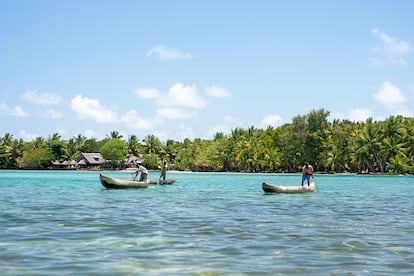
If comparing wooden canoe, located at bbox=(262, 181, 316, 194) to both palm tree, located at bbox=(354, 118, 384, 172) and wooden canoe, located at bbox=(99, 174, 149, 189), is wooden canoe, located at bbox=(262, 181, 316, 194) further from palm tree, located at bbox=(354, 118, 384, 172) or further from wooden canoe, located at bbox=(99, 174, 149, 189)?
palm tree, located at bbox=(354, 118, 384, 172)

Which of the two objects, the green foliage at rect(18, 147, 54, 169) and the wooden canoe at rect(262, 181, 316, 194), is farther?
the green foliage at rect(18, 147, 54, 169)

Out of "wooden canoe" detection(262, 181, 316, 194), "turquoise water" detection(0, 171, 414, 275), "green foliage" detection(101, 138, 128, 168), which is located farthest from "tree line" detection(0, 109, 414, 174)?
"turquoise water" detection(0, 171, 414, 275)

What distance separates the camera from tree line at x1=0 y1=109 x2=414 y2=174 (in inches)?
3775

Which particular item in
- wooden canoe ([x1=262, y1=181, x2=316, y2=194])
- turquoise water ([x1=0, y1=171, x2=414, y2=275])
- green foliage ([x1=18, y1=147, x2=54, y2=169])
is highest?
green foliage ([x1=18, y1=147, x2=54, y2=169])

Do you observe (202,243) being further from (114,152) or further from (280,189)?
(114,152)

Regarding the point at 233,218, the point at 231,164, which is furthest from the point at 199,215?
the point at 231,164

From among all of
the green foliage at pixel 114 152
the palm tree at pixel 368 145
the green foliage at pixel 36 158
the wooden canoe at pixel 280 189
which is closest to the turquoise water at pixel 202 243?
the wooden canoe at pixel 280 189

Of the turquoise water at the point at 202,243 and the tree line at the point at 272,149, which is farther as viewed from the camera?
the tree line at the point at 272,149

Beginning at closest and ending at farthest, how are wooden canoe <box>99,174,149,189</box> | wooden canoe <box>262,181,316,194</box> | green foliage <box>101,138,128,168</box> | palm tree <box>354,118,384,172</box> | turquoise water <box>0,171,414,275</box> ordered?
turquoise water <box>0,171,414,275</box>
wooden canoe <box>262,181,316,194</box>
wooden canoe <box>99,174,149,189</box>
palm tree <box>354,118,384,172</box>
green foliage <box>101,138,128,168</box>

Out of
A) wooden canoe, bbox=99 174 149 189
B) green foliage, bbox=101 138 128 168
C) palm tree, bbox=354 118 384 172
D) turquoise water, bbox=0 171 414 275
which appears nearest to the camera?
turquoise water, bbox=0 171 414 275

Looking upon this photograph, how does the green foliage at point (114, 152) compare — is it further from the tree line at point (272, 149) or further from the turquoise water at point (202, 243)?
the turquoise water at point (202, 243)

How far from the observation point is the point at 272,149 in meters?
119

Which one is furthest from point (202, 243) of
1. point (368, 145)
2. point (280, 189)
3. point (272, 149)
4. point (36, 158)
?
point (36, 158)

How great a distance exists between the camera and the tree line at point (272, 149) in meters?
95.9
